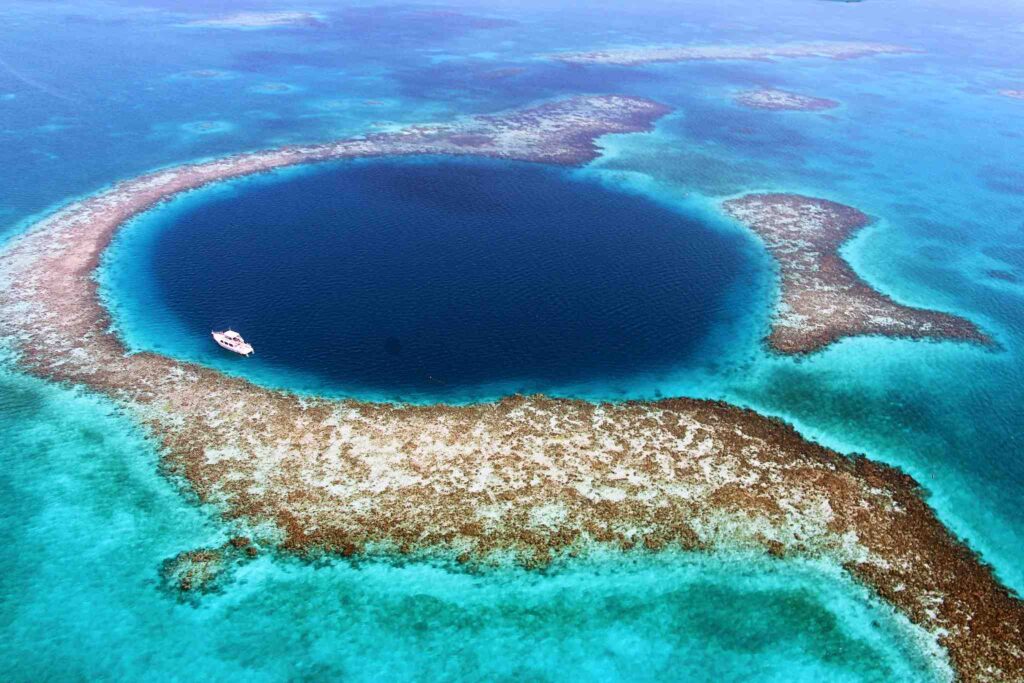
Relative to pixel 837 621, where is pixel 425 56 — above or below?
above

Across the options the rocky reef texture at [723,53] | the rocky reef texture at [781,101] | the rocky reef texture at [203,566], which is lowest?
the rocky reef texture at [203,566]

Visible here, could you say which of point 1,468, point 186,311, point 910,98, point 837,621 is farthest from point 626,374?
point 910,98

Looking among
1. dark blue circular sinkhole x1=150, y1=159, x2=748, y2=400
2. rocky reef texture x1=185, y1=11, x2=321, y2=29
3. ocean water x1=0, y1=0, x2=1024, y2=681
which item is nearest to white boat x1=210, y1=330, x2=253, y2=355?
dark blue circular sinkhole x1=150, y1=159, x2=748, y2=400

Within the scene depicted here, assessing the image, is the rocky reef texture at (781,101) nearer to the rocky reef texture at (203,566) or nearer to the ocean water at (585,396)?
the ocean water at (585,396)

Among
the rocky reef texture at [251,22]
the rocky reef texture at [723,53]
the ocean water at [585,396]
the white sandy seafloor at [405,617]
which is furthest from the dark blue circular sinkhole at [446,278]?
the rocky reef texture at [251,22]

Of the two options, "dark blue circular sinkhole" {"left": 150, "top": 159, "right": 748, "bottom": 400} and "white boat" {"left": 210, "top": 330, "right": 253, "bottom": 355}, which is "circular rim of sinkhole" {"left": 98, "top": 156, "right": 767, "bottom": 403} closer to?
"dark blue circular sinkhole" {"left": 150, "top": 159, "right": 748, "bottom": 400}

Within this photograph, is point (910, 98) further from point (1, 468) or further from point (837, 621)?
point (1, 468)
